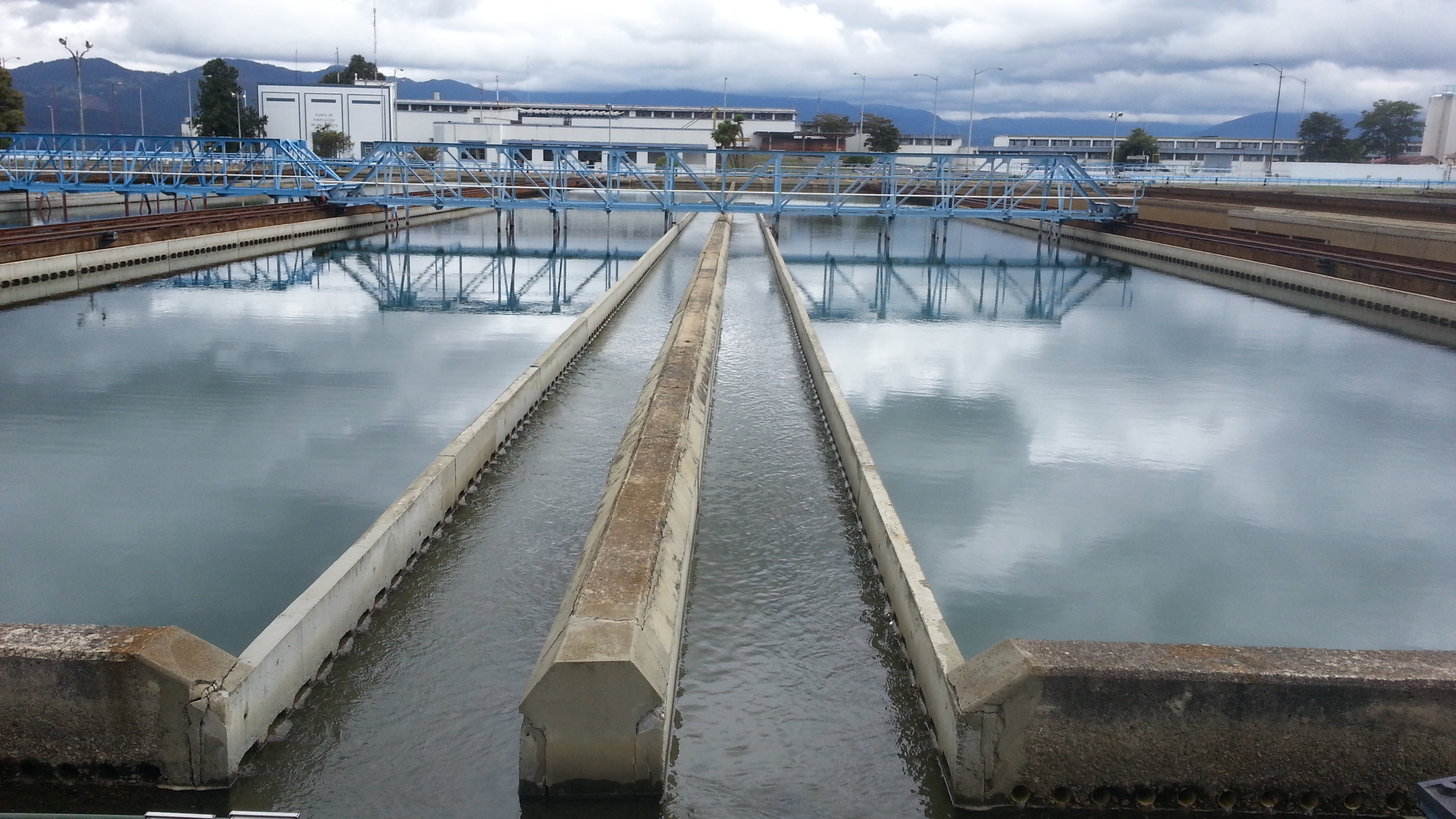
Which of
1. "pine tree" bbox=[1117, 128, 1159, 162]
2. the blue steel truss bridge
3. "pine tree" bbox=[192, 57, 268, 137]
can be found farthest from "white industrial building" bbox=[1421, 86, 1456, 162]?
"pine tree" bbox=[192, 57, 268, 137]

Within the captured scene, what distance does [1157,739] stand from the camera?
562cm

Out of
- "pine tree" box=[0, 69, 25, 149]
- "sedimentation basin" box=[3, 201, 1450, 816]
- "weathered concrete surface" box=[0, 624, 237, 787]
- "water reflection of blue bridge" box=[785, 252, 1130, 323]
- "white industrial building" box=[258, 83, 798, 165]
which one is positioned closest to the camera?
"weathered concrete surface" box=[0, 624, 237, 787]

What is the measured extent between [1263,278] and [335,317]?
23581 millimetres

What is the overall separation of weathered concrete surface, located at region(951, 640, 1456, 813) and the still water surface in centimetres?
245

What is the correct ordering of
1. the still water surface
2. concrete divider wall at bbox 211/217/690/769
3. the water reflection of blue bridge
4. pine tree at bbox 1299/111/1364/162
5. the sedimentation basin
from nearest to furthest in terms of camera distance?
concrete divider wall at bbox 211/217/690/769
the sedimentation basin
the still water surface
the water reflection of blue bridge
pine tree at bbox 1299/111/1364/162

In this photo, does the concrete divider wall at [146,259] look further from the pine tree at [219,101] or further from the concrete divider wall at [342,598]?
the pine tree at [219,101]

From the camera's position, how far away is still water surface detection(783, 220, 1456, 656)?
29.9 ft

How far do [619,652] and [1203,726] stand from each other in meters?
2.81

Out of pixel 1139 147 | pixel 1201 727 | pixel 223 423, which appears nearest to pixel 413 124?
pixel 1139 147

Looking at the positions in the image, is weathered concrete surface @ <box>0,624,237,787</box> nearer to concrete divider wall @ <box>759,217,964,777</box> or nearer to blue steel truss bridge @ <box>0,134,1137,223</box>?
concrete divider wall @ <box>759,217,964,777</box>

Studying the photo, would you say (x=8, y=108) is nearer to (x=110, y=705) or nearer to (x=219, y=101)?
(x=219, y=101)

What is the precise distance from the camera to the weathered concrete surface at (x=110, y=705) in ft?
17.9

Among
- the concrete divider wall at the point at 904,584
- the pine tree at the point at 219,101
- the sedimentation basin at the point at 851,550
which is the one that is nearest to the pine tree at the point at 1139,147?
the pine tree at the point at 219,101

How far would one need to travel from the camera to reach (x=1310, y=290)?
2897 cm
